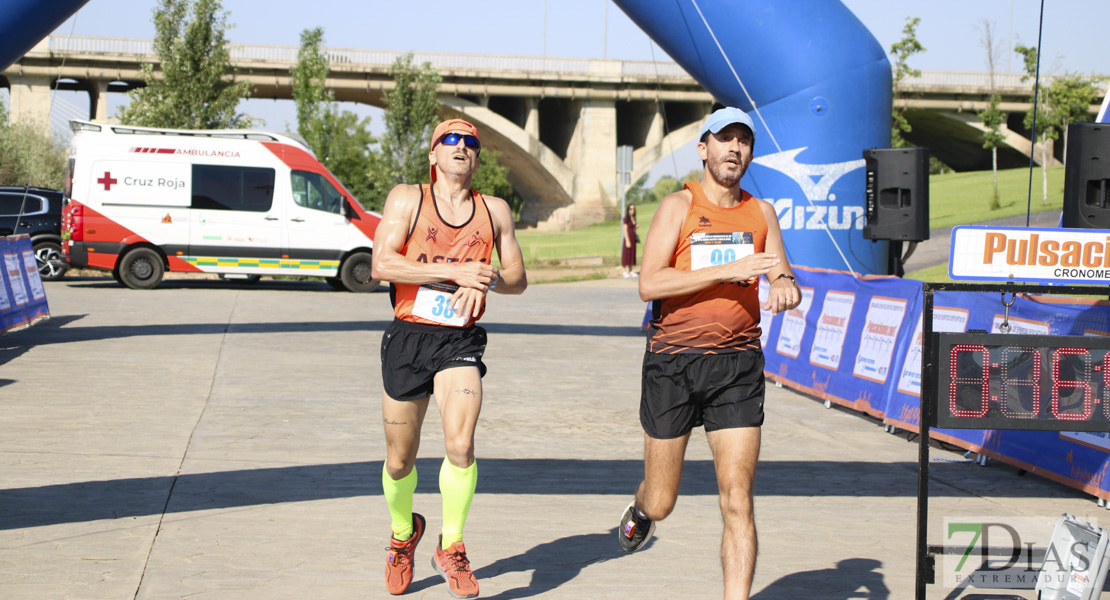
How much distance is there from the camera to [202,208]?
20.4 meters

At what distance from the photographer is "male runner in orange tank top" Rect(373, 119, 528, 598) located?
439 cm

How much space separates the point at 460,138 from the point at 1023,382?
2518 millimetres

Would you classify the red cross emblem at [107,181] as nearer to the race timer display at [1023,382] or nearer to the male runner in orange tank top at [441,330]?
the male runner in orange tank top at [441,330]

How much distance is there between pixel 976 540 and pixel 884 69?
820 centimetres

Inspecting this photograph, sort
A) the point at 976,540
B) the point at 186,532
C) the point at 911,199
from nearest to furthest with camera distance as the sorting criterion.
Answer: the point at 976,540
the point at 186,532
the point at 911,199

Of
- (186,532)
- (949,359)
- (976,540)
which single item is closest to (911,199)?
(976,540)

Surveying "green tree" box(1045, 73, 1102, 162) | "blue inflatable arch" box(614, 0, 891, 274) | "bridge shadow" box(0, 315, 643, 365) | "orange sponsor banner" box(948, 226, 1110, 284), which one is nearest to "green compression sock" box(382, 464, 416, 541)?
"orange sponsor banner" box(948, 226, 1110, 284)

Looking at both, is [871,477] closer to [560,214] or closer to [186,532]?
[186,532]

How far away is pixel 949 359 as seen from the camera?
3.96 metres

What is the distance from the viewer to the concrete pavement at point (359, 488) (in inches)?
181

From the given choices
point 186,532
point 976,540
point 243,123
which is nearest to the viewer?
point 976,540

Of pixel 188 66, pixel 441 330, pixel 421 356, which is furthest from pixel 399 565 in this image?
pixel 188 66

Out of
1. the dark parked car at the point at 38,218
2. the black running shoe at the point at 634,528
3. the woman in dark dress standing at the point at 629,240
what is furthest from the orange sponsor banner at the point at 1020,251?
the woman in dark dress standing at the point at 629,240

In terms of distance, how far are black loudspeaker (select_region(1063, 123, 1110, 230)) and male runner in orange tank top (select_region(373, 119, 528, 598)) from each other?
14.2 ft
